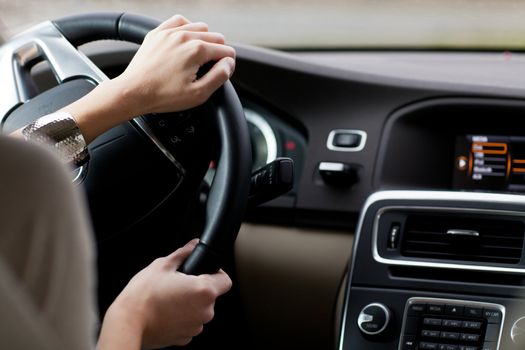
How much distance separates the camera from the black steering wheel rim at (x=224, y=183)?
1211 mm

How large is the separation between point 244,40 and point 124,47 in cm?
63

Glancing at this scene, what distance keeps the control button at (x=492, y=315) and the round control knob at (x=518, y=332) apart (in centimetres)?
3

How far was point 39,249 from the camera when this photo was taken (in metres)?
0.62

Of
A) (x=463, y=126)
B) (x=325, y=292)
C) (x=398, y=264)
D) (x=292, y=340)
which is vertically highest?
(x=463, y=126)

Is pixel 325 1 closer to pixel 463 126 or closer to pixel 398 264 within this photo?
pixel 463 126

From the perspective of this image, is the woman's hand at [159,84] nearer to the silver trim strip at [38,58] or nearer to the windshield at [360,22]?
the silver trim strip at [38,58]

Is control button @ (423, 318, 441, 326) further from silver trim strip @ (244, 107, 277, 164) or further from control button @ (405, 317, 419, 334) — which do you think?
silver trim strip @ (244, 107, 277, 164)

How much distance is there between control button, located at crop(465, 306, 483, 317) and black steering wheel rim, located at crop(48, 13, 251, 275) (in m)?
0.55

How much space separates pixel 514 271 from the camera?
1.60m

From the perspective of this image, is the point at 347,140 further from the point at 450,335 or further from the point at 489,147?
the point at 450,335

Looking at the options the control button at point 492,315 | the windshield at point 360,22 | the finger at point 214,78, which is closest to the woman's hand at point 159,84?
the finger at point 214,78

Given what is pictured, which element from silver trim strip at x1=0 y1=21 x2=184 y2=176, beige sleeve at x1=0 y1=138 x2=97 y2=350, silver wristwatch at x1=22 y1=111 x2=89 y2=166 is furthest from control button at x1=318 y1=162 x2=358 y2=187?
beige sleeve at x1=0 y1=138 x2=97 y2=350

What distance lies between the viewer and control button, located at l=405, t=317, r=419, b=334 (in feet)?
5.28

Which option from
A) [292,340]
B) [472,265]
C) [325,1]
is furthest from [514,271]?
[325,1]
